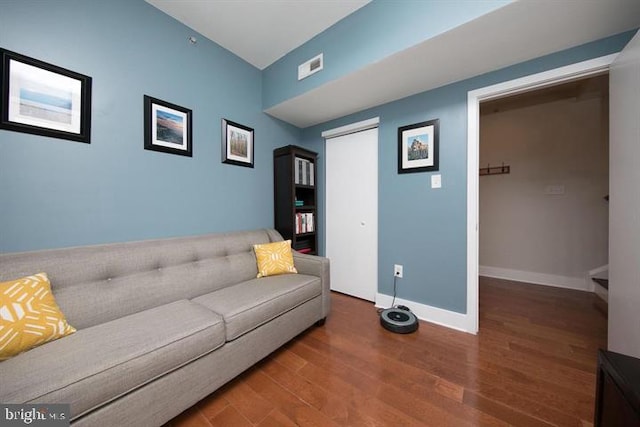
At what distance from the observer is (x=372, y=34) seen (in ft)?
5.28

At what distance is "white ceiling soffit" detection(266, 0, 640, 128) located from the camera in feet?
3.93

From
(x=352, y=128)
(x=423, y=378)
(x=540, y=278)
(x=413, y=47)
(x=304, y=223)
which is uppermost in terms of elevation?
(x=413, y=47)

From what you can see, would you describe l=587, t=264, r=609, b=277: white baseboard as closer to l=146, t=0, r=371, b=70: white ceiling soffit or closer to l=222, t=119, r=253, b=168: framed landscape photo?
l=146, t=0, r=371, b=70: white ceiling soffit

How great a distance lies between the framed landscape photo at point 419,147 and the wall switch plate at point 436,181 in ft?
0.22

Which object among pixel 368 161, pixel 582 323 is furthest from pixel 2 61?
pixel 582 323

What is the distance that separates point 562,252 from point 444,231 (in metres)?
2.25

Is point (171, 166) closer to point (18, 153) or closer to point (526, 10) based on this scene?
point (18, 153)

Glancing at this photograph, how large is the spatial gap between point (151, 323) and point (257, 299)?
557mm

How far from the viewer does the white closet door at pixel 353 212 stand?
243 centimetres

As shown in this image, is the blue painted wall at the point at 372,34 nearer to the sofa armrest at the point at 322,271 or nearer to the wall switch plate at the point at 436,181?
the wall switch plate at the point at 436,181

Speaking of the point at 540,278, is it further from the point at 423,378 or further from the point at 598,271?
the point at 423,378

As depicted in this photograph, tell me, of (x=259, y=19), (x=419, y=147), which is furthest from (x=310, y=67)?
(x=419, y=147)

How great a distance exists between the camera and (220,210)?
82.0 inches

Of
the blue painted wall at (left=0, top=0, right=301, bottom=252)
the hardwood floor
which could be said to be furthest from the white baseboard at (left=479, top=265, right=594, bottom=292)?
the blue painted wall at (left=0, top=0, right=301, bottom=252)
